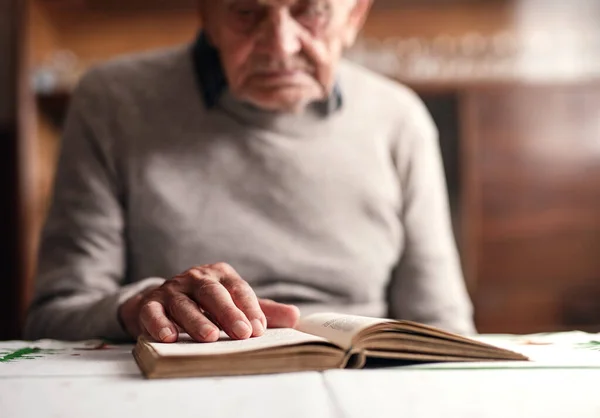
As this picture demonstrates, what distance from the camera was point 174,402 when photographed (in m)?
0.57

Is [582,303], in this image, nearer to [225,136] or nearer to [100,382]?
[225,136]

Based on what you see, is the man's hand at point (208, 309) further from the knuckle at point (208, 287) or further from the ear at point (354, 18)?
the ear at point (354, 18)

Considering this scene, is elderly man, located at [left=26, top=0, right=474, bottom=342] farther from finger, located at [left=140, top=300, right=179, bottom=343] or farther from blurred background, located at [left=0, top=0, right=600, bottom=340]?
blurred background, located at [left=0, top=0, right=600, bottom=340]

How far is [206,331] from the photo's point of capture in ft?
2.48

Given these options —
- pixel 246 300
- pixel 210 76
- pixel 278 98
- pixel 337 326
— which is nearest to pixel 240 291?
pixel 246 300

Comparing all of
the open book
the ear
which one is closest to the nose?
the ear

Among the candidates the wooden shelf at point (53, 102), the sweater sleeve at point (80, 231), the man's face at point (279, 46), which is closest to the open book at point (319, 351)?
the sweater sleeve at point (80, 231)

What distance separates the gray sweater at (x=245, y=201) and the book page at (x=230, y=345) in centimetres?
48

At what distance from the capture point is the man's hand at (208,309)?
0.77 m

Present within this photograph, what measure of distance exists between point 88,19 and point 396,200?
6.32 ft

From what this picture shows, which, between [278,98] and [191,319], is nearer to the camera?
[191,319]

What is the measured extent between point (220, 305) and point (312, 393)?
0.71 feet

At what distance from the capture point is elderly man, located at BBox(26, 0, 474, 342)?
1.21 metres

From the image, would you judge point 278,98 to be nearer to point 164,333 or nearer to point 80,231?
point 80,231
